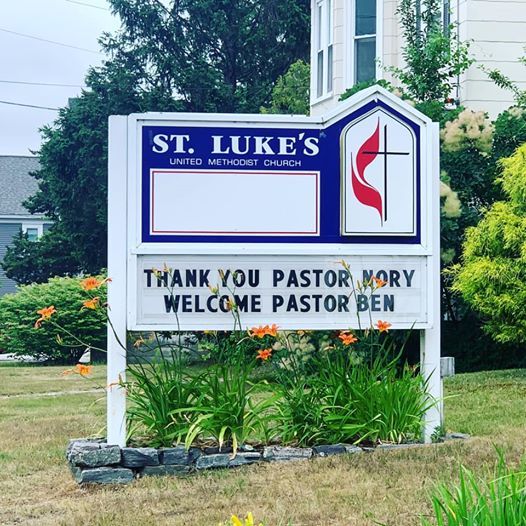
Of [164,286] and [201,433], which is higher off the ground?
[164,286]

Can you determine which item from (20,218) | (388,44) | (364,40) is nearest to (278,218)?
(388,44)

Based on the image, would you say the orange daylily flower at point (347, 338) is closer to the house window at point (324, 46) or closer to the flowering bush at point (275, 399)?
the flowering bush at point (275, 399)

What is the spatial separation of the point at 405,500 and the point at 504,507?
6.73 ft

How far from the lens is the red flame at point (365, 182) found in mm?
7668

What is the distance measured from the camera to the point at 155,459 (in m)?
7.07

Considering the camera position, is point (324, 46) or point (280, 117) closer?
point (280, 117)

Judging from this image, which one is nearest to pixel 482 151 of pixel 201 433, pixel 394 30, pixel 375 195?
pixel 394 30

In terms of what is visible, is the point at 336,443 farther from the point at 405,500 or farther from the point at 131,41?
the point at 131,41

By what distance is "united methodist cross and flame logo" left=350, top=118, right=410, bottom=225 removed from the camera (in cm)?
767

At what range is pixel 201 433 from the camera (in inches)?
290

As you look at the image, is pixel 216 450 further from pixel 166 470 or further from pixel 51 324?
pixel 51 324

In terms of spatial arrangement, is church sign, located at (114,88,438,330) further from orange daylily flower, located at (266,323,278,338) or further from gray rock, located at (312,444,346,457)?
gray rock, located at (312,444,346,457)

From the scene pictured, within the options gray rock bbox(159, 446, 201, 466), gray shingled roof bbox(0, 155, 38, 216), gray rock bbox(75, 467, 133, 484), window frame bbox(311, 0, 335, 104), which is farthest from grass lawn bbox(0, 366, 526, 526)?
gray shingled roof bbox(0, 155, 38, 216)

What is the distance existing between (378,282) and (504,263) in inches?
227
